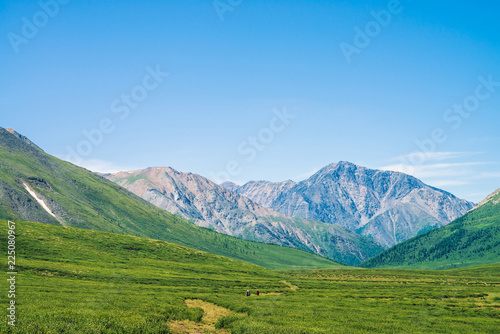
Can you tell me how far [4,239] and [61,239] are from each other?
30.0 m

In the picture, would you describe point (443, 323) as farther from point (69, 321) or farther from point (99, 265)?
point (99, 265)

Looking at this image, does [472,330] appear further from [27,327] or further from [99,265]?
[99,265]

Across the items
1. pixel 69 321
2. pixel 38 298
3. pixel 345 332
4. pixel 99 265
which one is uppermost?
pixel 345 332

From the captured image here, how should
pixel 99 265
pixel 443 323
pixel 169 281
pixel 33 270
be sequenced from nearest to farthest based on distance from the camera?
pixel 443 323 < pixel 33 270 < pixel 169 281 < pixel 99 265

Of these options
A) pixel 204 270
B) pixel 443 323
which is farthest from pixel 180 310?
pixel 204 270

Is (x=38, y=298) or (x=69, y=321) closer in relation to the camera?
(x=69, y=321)

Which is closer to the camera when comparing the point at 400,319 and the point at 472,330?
the point at 472,330

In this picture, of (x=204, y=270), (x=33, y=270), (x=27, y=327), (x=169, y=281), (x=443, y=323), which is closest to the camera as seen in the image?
(x=27, y=327)

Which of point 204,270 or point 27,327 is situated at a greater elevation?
point 27,327

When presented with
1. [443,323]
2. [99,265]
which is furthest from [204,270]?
[443,323]

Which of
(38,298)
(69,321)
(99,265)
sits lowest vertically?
(99,265)

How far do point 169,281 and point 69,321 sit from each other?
75527mm

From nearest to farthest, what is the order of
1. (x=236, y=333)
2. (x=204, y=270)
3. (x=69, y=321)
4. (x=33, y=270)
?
1. (x=69, y=321)
2. (x=236, y=333)
3. (x=33, y=270)
4. (x=204, y=270)

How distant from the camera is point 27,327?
30.0 metres
